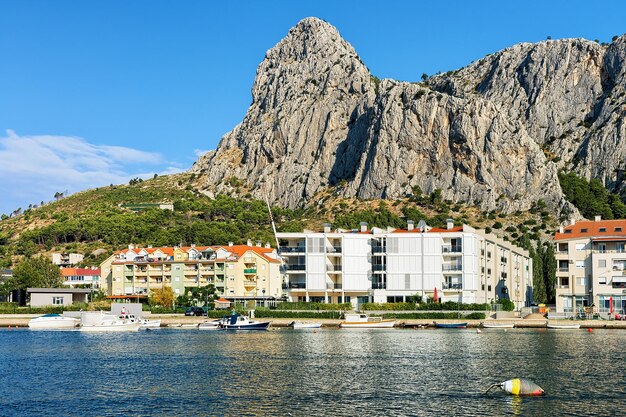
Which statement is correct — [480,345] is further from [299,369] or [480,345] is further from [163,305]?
[163,305]

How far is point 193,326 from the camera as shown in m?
113

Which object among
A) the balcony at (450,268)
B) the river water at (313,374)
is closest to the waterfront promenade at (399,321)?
the river water at (313,374)

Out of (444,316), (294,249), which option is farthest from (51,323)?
(444,316)

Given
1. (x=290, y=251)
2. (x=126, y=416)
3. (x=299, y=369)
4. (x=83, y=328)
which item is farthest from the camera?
(x=290, y=251)

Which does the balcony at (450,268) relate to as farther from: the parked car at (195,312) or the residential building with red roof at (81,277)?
the residential building with red roof at (81,277)

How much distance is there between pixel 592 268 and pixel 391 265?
1159 inches

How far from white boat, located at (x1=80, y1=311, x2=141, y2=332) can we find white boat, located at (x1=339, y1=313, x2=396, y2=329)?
28.9 m

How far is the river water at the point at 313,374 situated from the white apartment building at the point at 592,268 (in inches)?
887

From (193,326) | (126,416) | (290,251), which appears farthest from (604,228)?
(126,416)

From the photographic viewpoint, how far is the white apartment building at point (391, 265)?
402ft

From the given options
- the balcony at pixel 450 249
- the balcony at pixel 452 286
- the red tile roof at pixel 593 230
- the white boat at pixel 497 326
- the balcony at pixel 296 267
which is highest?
the red tile roof at pixel 593 230

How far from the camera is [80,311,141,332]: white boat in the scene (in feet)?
362

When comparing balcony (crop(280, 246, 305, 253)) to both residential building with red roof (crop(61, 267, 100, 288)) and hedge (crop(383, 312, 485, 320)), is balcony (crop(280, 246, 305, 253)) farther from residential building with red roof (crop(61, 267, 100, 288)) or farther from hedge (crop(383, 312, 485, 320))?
residential building with red roof (crop(61, 267, 100, 288))

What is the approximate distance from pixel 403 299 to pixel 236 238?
70.5 meters
